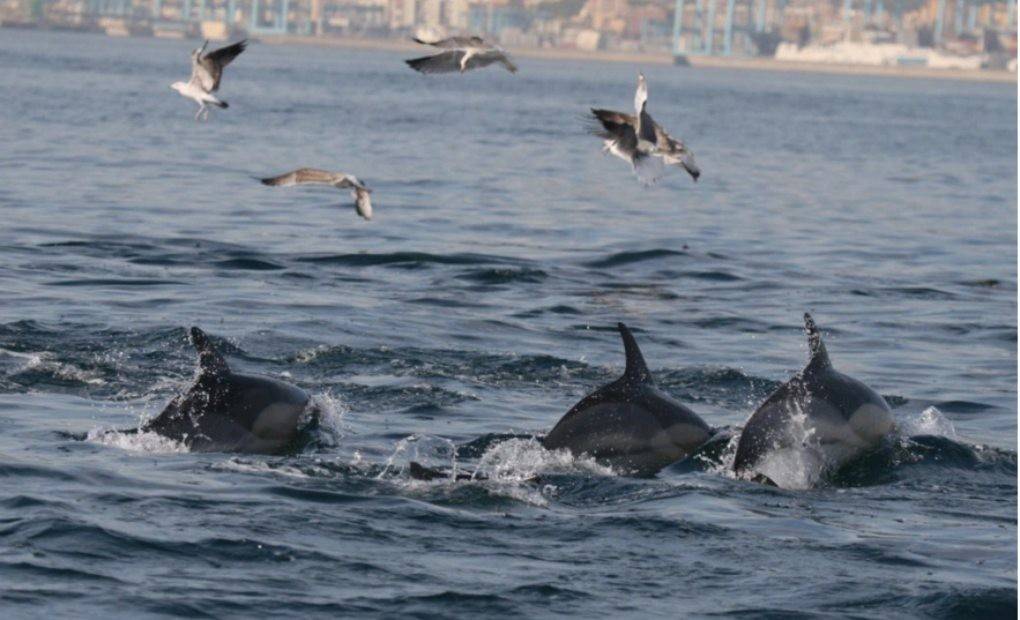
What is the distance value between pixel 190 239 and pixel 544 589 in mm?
19749

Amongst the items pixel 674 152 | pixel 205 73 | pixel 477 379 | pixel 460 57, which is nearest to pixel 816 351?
pixel 674 152

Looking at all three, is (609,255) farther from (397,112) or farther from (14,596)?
(397,112)

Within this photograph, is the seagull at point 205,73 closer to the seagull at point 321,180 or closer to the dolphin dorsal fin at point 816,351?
the seagull at point 321,180

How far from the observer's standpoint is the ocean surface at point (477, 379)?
12.0 metres

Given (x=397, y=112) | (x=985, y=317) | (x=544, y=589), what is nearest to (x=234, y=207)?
(x=985, y=317)

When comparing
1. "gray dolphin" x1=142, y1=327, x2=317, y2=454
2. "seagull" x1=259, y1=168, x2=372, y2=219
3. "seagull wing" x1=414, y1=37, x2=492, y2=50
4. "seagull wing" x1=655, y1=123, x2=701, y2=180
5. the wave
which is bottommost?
the wave

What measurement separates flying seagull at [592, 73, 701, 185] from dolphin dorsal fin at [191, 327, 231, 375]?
4749 mm

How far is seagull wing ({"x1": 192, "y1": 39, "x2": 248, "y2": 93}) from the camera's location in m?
18.2

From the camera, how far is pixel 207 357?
48.8 feet

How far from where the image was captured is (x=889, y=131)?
93500 mm

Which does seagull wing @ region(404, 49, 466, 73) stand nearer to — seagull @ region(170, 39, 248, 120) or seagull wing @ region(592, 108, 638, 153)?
seagull @ region(170, 39, 248, 120)

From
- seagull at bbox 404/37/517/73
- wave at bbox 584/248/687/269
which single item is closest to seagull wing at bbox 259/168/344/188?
seagull at bbox 404/37/517/73

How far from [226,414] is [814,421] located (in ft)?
14.3

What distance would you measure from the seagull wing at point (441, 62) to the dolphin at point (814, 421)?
4405mm
